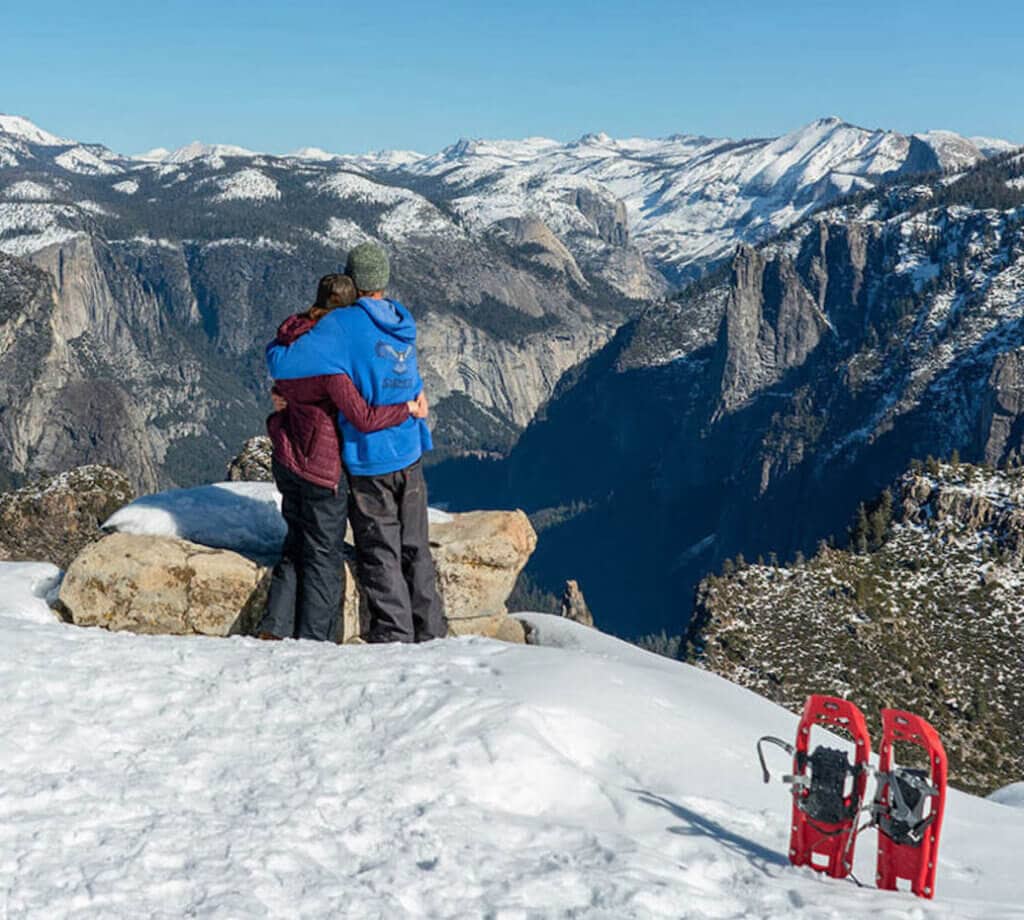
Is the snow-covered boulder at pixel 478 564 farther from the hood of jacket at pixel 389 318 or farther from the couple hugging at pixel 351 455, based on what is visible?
the hood of jacket at pixel 389 318

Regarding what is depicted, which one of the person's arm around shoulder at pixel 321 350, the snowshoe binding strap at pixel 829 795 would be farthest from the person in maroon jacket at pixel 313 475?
the snowshoe binding strap at pixel 829 795

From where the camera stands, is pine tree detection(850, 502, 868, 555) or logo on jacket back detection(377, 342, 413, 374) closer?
→ logo on jacket back detection(377, 342, 413, 374)

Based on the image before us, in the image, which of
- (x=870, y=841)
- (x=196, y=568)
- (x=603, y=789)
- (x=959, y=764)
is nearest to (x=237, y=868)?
(x=603, y=789)

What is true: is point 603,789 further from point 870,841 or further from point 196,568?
point 196,568

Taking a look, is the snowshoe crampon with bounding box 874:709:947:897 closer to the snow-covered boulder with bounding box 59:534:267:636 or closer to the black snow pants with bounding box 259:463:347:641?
the black snow pants with bounding box 259:463:347:641

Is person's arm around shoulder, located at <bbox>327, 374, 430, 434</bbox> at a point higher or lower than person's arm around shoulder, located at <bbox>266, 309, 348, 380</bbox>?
lower

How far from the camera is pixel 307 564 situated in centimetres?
1606

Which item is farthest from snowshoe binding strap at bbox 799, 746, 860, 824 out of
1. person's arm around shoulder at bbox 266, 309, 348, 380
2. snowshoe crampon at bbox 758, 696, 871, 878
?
person's arm around shoulder at bbox 266, 309, 348, 380

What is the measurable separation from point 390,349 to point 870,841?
943 centimetres

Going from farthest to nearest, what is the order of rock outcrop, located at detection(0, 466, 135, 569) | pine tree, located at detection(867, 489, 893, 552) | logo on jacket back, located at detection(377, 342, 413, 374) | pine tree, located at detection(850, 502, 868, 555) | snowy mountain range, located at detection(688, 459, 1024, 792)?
pine tree, located at detection(867, 489, 893, 552)
pine tree, located at detection(850, 502, 868, 555)
snowy mountain range, located at detection(688, 459, 1024, 792)
rock outcrop, located at detection(0, 466, 135, 569)
logo on jacket back, located at detection(377, 342, 413, 374)

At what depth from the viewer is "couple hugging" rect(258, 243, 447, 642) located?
50.1 feet

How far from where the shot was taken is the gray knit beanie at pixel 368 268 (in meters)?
15.2

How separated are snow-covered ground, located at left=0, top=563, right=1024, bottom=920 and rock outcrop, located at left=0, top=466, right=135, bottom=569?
6890 cm

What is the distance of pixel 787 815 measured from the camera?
1108 centimetres
